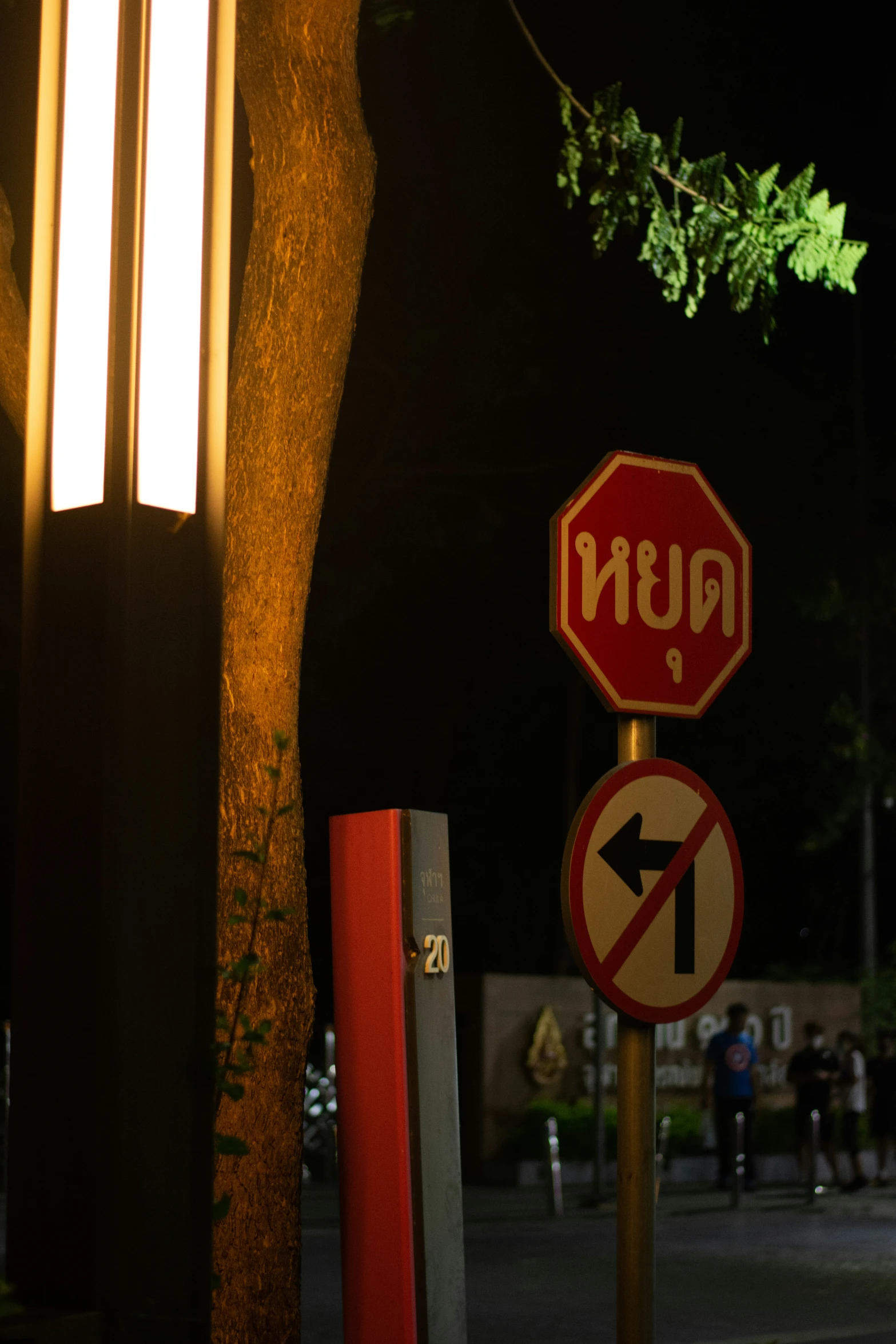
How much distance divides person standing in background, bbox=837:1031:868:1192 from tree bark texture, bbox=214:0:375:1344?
15.1m

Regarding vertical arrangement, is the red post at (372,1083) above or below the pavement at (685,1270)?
above

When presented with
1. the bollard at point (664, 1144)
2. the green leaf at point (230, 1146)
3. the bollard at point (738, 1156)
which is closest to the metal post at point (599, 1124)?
the bollard at point (738, 1156)

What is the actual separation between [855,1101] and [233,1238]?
51.7 feet

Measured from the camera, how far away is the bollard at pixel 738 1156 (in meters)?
17.9

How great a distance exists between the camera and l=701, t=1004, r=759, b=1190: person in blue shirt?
19.4m

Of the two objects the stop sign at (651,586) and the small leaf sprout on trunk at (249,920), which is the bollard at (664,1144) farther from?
the stop sign at (651,586)

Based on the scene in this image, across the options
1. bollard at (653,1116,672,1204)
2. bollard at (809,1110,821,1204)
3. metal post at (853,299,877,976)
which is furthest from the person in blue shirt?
metal post at (853,299,877,976)

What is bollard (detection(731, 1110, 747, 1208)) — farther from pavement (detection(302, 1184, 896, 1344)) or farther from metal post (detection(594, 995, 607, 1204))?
metal post (detection(594, 995, 607, 1204))

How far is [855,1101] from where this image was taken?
798 inches

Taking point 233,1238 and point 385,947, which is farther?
point 385,947

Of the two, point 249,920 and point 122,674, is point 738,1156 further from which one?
point 122,674

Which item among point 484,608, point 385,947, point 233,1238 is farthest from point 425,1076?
point 484,608

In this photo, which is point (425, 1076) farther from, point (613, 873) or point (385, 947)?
point (613, 873)

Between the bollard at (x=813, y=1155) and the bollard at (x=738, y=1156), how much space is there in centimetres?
69
